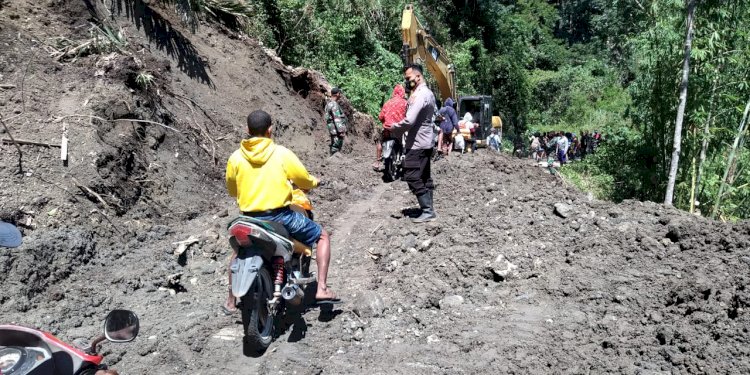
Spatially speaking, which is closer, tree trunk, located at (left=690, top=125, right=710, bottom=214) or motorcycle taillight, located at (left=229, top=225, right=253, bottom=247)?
motorcycle taillight, located at (left=229, top=225, right=253, bottom=247)

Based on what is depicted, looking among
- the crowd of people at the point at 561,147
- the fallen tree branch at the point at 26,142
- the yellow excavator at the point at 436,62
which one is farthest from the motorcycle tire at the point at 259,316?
the crowd of people at the point at 561,147

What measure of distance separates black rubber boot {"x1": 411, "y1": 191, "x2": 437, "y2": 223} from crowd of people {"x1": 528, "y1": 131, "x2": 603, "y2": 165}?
21.4 metres

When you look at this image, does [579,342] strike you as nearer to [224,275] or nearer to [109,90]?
[224,275]

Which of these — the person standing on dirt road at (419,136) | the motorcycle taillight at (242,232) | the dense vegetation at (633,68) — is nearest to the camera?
the motorcycle taillight at (242,232)

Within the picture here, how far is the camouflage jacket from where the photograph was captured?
13.0m

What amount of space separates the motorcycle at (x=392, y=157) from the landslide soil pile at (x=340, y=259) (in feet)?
3.54

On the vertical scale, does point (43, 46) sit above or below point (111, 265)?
above

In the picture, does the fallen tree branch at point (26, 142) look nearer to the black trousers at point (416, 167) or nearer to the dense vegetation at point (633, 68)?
the black trousers at point (416, 167)

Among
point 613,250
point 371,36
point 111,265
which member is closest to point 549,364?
point 613,250

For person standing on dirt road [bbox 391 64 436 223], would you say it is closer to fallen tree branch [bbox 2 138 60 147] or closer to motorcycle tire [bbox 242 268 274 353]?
motorcycle tire [bbox 242 268 274 353]

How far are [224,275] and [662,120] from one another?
24.7 ft

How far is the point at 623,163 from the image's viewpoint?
40.7 ft

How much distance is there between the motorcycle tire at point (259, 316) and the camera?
183 inches

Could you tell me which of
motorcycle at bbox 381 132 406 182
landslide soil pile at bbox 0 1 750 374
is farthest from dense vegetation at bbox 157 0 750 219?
motorcycle at bbox 381 132 406 182
